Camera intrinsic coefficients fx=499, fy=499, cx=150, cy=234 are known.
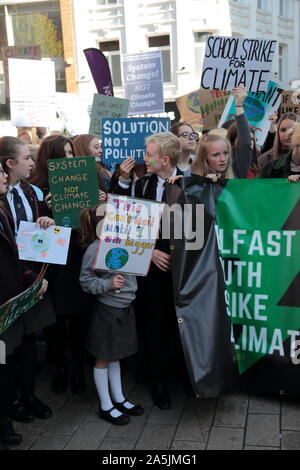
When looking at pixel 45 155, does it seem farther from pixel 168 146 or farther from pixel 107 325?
pixel 107 325

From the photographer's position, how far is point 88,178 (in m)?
3.65

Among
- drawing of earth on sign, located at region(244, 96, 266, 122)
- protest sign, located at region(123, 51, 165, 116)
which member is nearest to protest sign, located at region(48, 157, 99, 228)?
drawing of earth on sign, located at region(244, 96, 266, 122)

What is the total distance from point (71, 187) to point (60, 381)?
148cm

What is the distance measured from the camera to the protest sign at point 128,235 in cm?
316

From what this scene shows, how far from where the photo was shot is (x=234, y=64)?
5.48 meters

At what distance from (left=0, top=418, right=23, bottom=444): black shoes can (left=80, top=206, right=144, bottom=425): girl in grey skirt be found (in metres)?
0.56

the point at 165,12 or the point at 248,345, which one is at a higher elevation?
the point at 165,12

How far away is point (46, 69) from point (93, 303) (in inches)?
181

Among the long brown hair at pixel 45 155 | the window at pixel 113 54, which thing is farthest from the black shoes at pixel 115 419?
the window at pixel 113 54

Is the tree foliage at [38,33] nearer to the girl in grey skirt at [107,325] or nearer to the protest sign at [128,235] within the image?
the girl in grey skirt at [107,325]

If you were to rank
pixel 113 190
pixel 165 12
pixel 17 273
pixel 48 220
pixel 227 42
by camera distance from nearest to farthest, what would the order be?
1. pixel 17 273
2. pixel 48 220
3. pixel 113 190
4. pixel 227 42
5. pixel 165 12

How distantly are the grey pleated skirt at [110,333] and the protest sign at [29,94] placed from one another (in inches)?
162

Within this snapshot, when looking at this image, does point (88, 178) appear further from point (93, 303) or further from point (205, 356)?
point (205, 356)
